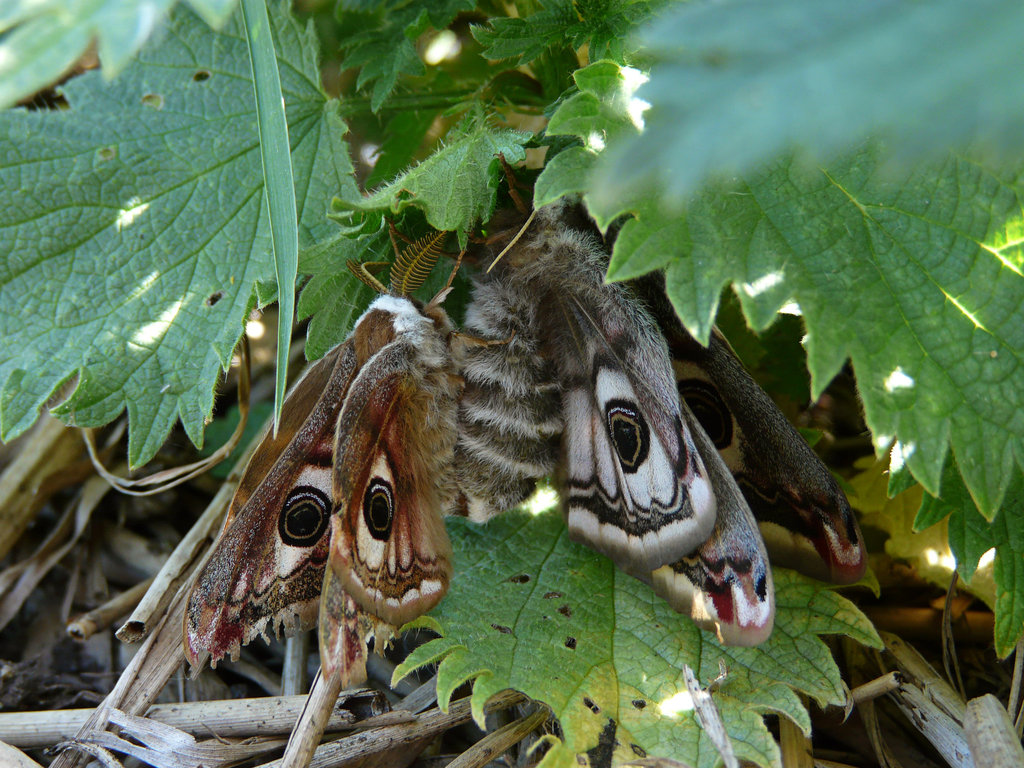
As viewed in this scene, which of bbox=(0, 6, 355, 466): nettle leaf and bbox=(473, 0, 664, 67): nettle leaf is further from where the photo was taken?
bbox=(0, 6, 355, 466): nettle leaf

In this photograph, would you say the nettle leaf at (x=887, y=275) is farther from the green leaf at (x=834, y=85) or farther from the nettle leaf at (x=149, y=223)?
the nettle leaf at (x=149, y=223)

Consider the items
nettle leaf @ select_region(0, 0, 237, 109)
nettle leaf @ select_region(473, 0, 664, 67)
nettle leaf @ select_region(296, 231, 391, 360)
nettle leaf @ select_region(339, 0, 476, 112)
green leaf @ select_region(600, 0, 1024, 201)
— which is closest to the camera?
green leaf @ select_region(600, 0, 1024, 201)

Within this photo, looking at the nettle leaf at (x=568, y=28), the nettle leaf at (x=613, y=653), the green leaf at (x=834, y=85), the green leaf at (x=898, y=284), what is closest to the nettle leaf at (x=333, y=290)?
the nettle leaf at (x=568, y=28)

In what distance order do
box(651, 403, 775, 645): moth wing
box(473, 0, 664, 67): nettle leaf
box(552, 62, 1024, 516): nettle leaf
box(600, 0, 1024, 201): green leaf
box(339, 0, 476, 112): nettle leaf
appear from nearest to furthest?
1. box(600, 0, 1024, 201): green leaf
2. box(552, 62, 1024, 516): nettle leaf
3. box(651, 403, 775, 645): moth wing
4. box(473, 0, 664, 67): nettle leaf
5. box(339, 0, 476, 112): nettle leaf

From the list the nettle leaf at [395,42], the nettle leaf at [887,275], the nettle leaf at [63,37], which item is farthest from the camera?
the nettle leaf at [395,42]

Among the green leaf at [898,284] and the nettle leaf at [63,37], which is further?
the green leaf at [898,284]

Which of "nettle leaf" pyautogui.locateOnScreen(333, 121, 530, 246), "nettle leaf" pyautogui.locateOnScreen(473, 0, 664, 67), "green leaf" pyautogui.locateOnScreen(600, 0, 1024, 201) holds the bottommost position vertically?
"nettle leaf" pyautogui.locateOnScreen(333, 121, 530, 246)

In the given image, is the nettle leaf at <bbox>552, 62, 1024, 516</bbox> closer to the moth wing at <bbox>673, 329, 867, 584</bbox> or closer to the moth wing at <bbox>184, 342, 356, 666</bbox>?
the moth wing at <bbox>673, 329, 867, 584</bbox>

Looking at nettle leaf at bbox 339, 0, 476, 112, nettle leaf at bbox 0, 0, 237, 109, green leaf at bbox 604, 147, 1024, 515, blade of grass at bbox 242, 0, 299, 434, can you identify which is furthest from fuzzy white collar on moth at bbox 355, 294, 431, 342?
nettle leaf at bbox 0, 0, 237, 109
